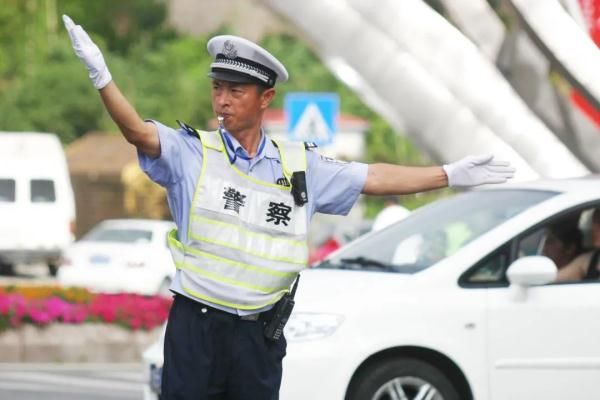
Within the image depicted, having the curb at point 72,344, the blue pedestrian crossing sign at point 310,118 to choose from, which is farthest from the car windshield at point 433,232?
the blue pedestrian crossing sign at point 310,118

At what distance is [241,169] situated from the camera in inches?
231

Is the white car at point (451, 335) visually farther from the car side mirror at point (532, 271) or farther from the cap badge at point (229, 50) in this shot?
the cap badge at point (229, 50)

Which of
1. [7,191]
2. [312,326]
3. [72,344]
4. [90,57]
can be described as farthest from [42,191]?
[90,57]

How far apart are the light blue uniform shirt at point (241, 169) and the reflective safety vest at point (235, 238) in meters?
0.03

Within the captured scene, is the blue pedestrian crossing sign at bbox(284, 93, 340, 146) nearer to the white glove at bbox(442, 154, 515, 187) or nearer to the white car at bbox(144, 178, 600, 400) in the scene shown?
the white car at bbox(144, 178, 600, 400)

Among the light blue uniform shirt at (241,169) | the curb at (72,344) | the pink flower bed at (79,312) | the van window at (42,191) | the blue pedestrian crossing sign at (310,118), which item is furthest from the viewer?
the van window at (42,191)

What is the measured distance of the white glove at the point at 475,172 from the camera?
235 inches

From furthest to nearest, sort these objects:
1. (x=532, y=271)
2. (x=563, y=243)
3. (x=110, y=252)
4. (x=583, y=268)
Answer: (x=110, y=252) → (x=563, y=243) → (x=583, y=268) → (x=532, y=271)

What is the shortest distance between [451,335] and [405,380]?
0.31 m

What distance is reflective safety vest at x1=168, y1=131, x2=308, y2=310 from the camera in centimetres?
577

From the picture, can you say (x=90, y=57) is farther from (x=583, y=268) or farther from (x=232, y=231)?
(x=583, y=268)

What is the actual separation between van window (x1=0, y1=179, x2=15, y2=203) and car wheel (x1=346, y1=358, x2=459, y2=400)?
22891 mm

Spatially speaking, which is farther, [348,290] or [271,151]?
[348,290]

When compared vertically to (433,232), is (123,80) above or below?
above
